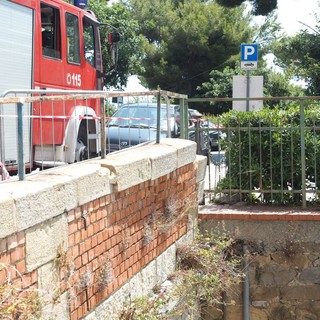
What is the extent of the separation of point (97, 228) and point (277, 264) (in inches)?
160

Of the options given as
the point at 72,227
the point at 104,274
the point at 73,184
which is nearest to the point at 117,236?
the point at 104,274

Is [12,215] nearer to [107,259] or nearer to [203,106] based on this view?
[107,259]

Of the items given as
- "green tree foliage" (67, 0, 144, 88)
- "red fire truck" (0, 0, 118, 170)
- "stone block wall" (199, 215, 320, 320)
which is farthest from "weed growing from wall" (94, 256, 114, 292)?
"green tree foliage" (67, 0, 144, 88)

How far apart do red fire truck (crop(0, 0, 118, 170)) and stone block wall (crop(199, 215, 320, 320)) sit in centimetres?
200

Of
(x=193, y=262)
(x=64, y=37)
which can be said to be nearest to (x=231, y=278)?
(x=193, y=262)

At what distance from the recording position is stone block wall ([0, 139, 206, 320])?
15.0ft

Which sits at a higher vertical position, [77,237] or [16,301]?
[77,237]

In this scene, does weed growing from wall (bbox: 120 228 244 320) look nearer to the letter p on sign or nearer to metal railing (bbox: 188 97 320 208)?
metal railing (bbox: 188 97 320 208)

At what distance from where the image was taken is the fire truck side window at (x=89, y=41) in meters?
11.7

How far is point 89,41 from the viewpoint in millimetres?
12031

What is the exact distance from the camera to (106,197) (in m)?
5.91

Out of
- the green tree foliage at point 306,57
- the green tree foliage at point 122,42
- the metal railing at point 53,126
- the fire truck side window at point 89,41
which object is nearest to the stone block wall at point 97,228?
the metal railing at point 53,126

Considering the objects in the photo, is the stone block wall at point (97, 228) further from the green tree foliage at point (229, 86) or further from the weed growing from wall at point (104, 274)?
the green tree foliage at point (229, 86)

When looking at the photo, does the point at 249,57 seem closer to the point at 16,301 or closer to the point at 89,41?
the point at 89,41
